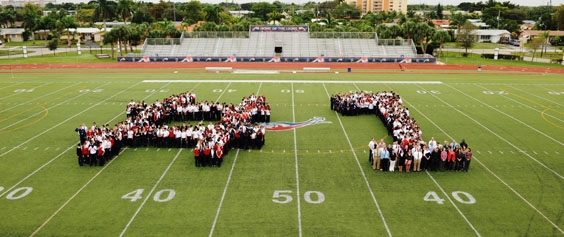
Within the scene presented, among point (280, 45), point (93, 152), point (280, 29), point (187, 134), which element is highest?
point (280, 29)

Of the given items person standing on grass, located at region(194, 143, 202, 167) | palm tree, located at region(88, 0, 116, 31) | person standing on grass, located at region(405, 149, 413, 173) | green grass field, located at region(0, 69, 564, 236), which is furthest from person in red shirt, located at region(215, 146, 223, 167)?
palm tree, located at region(88, 0, 116, 31)

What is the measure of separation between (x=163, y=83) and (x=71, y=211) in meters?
25.2

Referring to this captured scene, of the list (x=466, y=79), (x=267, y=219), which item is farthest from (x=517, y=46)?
(x=267, y=219)

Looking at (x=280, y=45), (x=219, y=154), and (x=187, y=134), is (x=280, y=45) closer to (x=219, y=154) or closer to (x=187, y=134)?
(x=187, y=134)

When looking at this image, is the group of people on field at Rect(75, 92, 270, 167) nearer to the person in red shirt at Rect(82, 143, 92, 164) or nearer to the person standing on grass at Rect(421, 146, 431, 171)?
the person in red shirt at Rect(82, 143, 92, 164)

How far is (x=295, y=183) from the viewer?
14.3 metres

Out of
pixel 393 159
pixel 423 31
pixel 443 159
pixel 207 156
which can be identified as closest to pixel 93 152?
pixel 207 156

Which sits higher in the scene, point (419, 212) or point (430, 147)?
point (430, 147)

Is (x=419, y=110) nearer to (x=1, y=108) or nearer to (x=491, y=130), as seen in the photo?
(x=491, y=130)

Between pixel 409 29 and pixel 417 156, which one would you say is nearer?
pixel 417 156

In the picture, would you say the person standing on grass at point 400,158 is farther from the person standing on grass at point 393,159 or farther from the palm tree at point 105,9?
the palm tree at point 105,9

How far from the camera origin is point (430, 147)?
616 inches

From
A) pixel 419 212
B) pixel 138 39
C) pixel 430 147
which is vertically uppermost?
pixel 138 39

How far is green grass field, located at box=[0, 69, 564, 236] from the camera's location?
11.4 meters
